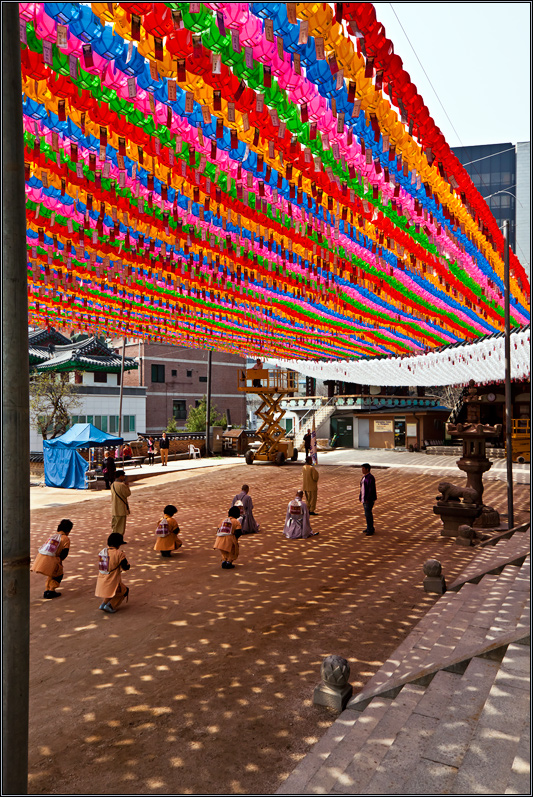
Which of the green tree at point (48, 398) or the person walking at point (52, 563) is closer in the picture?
the person walking at point (52, 563)

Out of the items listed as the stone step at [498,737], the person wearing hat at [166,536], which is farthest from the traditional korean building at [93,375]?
the stone step at [498,737]

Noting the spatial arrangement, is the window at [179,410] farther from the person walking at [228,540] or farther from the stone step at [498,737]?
the stone step at [498,737]

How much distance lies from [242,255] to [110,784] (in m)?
8.49

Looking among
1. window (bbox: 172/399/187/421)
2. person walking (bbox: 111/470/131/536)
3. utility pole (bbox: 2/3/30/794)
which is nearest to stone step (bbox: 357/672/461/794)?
utility pole (bbox: 2/3/30/794)

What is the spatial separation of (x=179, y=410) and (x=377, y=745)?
145 feet

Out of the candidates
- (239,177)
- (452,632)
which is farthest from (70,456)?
(452,632)

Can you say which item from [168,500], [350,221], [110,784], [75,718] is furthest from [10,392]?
[168,500]

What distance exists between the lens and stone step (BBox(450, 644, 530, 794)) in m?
2.92

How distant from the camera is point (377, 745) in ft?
11.8

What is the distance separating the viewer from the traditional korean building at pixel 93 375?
32838 millimetres

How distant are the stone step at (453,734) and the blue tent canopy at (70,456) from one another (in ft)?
54.9

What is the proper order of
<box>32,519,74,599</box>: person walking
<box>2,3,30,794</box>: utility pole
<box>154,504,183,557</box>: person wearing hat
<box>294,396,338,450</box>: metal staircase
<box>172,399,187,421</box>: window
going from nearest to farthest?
<box>2,3,30,794</box>: utility pole
<box>32,519,74,599</box>: person walking
<box>154,504,183,557</box>: person wearing hat
<box>294,396,338,450</box>: metal staircase
<box>172,399,187,421</box>: window

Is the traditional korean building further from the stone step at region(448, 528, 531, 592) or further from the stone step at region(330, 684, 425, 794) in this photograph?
the stone step at region(330, 684, 425, 794)

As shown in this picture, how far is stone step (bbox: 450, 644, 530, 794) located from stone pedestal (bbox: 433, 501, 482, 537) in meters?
6.82
